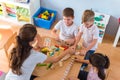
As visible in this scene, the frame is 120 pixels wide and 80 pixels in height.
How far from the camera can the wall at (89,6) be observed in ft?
8.72

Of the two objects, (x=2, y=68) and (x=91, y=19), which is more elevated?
(x=91, y=19)

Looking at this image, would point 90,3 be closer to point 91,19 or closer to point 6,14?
point 91,19

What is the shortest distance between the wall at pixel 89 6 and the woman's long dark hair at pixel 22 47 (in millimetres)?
1431

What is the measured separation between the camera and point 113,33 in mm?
2873

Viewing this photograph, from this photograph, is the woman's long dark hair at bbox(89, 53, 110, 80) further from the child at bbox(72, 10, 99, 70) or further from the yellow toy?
the yellow toy

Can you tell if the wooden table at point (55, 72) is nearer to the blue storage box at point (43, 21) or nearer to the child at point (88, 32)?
the child at point (88, 32)

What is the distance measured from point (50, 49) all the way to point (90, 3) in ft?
4.01

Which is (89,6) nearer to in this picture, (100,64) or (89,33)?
(89,33)

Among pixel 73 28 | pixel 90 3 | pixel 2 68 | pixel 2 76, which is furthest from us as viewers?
pixel 90 3

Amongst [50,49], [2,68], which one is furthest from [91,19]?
[2,68]

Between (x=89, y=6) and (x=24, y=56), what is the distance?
1557 millimetres

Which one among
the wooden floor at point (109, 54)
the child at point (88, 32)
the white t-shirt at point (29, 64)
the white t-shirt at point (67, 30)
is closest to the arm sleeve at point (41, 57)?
the white t-shirt at point (29, 64)

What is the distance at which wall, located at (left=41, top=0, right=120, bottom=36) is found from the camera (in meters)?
2.66

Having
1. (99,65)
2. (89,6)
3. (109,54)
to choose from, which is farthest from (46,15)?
A: (99,65)
